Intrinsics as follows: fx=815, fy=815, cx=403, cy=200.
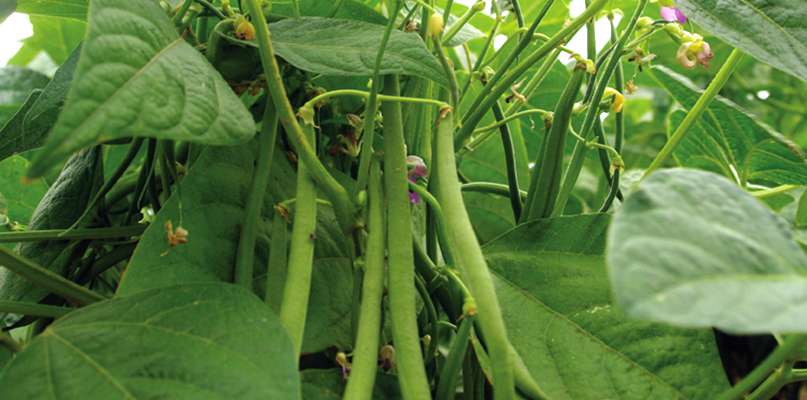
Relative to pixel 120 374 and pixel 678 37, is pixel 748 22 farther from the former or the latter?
pixel 120 374

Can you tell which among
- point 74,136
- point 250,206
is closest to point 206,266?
point 250,206

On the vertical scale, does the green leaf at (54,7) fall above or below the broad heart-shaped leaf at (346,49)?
above

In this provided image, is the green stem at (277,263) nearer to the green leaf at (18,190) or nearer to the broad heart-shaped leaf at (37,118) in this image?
the broad heart-shaped leaf at (37,118)

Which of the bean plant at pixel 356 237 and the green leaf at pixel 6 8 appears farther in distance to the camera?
the green leaf at pixel 6 8

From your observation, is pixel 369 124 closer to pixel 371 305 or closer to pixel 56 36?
pixel 371 305

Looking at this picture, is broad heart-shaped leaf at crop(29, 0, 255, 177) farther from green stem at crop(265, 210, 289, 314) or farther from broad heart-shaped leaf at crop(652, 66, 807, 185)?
broad heart-shaped leaf at crop(652, 66, 807, 185)

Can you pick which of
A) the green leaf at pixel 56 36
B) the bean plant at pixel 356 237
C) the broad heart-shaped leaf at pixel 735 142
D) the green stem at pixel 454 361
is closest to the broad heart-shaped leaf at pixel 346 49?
the bean plant at pixel 356 237

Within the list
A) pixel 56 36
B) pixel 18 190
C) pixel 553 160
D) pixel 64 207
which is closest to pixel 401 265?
pixel 553 160

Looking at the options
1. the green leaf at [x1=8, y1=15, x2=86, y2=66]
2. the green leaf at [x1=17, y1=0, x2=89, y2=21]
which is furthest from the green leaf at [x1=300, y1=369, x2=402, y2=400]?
the green leaf at [x1=8, y1=15, x2=86, y2=66]
